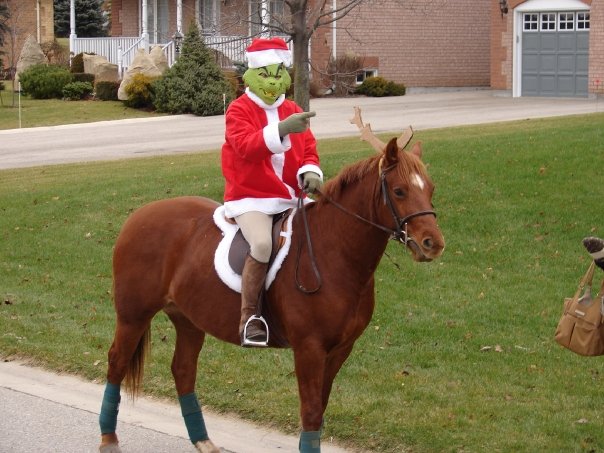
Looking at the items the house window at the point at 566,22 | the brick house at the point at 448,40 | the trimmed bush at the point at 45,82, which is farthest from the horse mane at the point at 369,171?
the trimmed bush at the point at 45,82

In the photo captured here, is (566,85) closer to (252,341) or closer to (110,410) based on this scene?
(110,410)

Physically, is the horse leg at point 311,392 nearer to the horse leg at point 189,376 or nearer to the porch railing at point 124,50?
the horse leg at point 189,376

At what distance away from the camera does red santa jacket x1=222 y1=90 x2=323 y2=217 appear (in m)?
6.11

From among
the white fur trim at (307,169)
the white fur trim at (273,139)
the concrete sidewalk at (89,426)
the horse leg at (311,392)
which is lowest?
the concrete sidewalk at (89,426)

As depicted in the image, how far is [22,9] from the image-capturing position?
152 feet

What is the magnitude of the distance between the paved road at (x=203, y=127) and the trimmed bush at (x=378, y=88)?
1676 mm

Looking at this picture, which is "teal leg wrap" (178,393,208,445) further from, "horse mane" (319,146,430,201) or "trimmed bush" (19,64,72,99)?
"trimmed bush" (19,64,72,99)

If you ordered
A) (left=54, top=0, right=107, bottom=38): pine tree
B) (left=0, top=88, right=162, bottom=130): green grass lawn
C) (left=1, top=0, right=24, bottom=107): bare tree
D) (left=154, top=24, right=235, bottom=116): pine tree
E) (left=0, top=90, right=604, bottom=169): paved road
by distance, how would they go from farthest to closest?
(left=54, top=0, right=107, bottom=38): pine tree, (left=1, top=0, right=24, bottom=107): bare tree, (left=154, top=24, right=235, bottom=116): pine tree, (left=0, top=88, right=162, bottom=130): green grass lawn, (left=0, top=90, right=604, bottom=169): paved road

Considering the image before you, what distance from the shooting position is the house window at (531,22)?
33281mm

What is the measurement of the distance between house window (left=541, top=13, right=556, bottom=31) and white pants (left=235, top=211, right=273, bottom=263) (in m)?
28.7

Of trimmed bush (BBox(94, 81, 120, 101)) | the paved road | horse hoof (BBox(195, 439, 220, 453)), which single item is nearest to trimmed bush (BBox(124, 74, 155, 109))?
trimmed bush (BBox(94, 81, 120, 101))

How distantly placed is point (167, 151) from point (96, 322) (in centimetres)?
1189

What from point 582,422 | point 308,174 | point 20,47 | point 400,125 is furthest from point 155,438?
point 20,47

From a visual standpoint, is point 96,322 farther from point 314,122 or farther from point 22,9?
point 22,9
